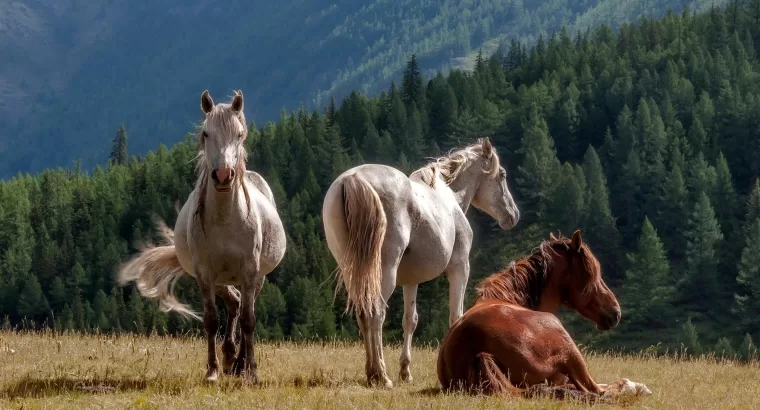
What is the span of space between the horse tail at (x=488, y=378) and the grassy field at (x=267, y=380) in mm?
308

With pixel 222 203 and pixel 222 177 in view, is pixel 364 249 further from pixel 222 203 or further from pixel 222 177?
pixel 222 177

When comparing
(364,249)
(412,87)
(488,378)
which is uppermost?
(412,87)

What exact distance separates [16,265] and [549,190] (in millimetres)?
72565

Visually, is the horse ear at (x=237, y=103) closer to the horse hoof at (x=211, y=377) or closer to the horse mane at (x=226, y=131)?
the horse mane at (x=226, y=131)

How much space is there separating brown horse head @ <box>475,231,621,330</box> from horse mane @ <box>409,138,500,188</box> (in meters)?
2.31

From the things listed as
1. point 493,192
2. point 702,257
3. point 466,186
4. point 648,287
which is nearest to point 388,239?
point 466,186

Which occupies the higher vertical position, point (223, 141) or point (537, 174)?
point (537, 174)

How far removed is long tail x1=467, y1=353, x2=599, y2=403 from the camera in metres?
8.99

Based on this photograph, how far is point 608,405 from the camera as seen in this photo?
904cm

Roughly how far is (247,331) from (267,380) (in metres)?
0.57

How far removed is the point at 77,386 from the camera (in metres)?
10.3

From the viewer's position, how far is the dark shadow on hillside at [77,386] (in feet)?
32.5

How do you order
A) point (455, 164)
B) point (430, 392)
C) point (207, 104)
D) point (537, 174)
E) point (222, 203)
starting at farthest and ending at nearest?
point (537, 174) < point (455, 164) < point (222, 203) < point (207, 104) < point (430, 392)

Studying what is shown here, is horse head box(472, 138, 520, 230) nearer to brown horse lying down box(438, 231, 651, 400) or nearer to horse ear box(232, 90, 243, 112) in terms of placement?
brown horse lying down box(438, 231, 651, 400)
